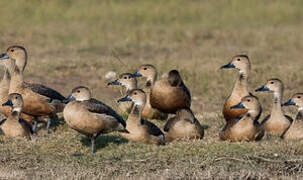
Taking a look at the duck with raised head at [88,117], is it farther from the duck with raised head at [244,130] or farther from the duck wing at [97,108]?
the duck with raised head at [244,130]

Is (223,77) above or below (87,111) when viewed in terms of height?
above

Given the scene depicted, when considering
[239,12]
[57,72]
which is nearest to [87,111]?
[57,72]

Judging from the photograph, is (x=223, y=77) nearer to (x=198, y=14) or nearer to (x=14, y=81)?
(x=14, y=81)

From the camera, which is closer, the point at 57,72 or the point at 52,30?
the point at 57,72

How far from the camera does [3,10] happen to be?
20391mm

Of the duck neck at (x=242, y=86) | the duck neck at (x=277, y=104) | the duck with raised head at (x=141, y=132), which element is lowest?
the duck with raised head at (x=141, y=132)

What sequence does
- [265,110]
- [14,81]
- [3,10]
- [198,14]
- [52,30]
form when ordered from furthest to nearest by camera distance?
[198,14] < [3,10] < [52,30] < [265,110] < [14,81]

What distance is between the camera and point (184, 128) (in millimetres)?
9094

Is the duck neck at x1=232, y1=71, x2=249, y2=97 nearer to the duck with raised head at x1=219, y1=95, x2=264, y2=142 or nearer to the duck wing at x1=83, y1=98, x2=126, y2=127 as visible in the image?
the duck with raised head at x1=219, y1=95, x2=264, y2=142

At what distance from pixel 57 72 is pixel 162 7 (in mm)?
8544

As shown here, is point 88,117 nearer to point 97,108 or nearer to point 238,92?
point 97,108

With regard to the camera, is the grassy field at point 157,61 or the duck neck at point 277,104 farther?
the duck neck at point 277,104

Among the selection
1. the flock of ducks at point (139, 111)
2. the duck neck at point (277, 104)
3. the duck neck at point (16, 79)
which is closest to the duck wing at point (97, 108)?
the flock of ducks at point (139, 111)

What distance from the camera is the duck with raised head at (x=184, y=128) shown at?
29.8 feet
